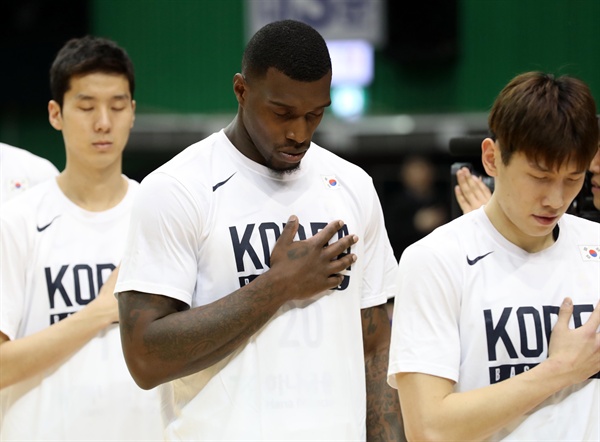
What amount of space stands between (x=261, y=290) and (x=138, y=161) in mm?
10844

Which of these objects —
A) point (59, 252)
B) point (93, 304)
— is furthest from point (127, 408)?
point (59, 252)

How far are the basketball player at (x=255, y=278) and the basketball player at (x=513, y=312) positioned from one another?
0.90 feet

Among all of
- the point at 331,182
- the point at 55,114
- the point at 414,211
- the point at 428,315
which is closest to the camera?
the point at 428,315

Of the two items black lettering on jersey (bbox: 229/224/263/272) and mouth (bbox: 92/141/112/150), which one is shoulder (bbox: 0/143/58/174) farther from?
black lettering on jersey (bbox: 229/224/263/272)

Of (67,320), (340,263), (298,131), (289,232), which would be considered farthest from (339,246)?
(67,320)

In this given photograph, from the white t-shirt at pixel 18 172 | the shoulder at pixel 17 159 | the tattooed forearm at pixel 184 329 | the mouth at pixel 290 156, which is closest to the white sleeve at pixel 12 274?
the white t-shirt at pixel 18 172

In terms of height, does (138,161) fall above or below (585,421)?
above

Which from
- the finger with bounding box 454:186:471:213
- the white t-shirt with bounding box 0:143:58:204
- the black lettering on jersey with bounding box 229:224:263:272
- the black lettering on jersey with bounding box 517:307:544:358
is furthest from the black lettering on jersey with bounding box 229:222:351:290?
the white t-shirt with bounding box 0:143:58:204

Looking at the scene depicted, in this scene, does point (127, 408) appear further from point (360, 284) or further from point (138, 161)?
point (138, 161)

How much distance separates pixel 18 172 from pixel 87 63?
0.75 meters

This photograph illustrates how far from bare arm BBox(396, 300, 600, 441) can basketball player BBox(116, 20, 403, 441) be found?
1.17 feet

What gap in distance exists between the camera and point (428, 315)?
8.54 ft

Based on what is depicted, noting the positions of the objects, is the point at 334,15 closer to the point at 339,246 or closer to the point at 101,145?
the point at 101,145

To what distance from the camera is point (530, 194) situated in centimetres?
259
